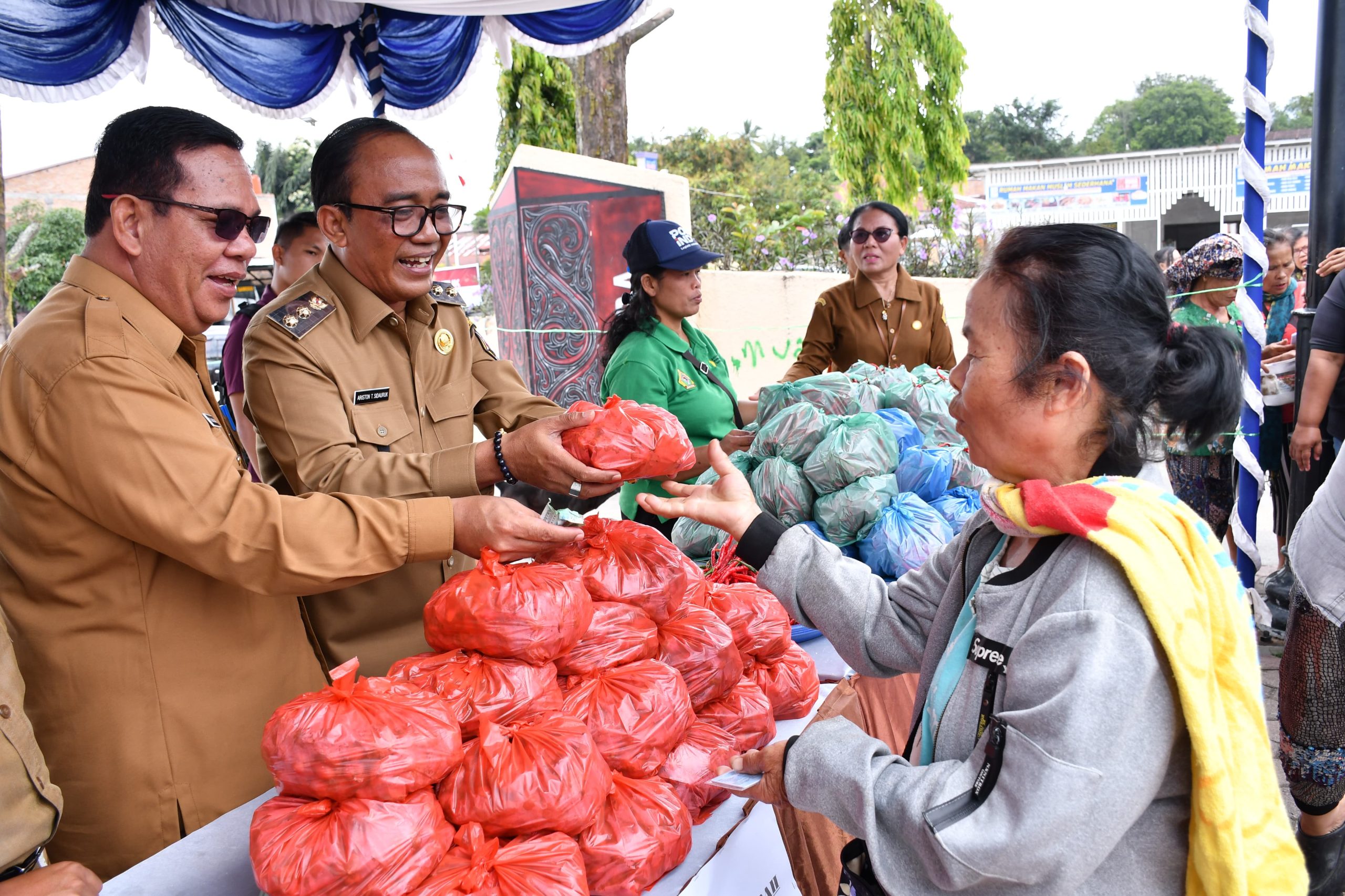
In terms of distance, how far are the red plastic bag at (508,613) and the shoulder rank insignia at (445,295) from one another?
1170 millimetres

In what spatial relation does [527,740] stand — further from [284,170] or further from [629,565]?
[284,170]

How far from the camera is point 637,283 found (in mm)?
4000

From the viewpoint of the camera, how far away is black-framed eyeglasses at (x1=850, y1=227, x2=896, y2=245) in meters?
5.19

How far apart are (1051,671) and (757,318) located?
10347 mm

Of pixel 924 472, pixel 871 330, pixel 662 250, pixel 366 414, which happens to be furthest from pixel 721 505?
pixel 871 330

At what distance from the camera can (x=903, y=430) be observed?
3.39m

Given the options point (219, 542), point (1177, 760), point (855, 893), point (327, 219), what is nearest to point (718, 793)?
point (855, 893)

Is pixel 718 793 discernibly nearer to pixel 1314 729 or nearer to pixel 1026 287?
pixel 1026 287

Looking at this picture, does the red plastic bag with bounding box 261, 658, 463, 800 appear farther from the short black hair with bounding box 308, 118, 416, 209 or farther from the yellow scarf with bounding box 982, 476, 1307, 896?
the short black hair with bounding box 308, 118, 416, 209

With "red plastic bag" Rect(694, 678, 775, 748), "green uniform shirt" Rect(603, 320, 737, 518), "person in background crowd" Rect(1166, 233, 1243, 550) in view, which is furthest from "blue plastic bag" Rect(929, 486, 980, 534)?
"person in background crowd" Rect(1166, 233, 1243, 550)

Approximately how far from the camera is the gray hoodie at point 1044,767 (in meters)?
1.13

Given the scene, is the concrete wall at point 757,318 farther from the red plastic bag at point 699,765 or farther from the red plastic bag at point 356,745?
the red plastic bag at point 356,745

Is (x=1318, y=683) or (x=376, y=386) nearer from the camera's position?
(x=376, y=386)

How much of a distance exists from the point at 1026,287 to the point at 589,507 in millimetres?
1449
